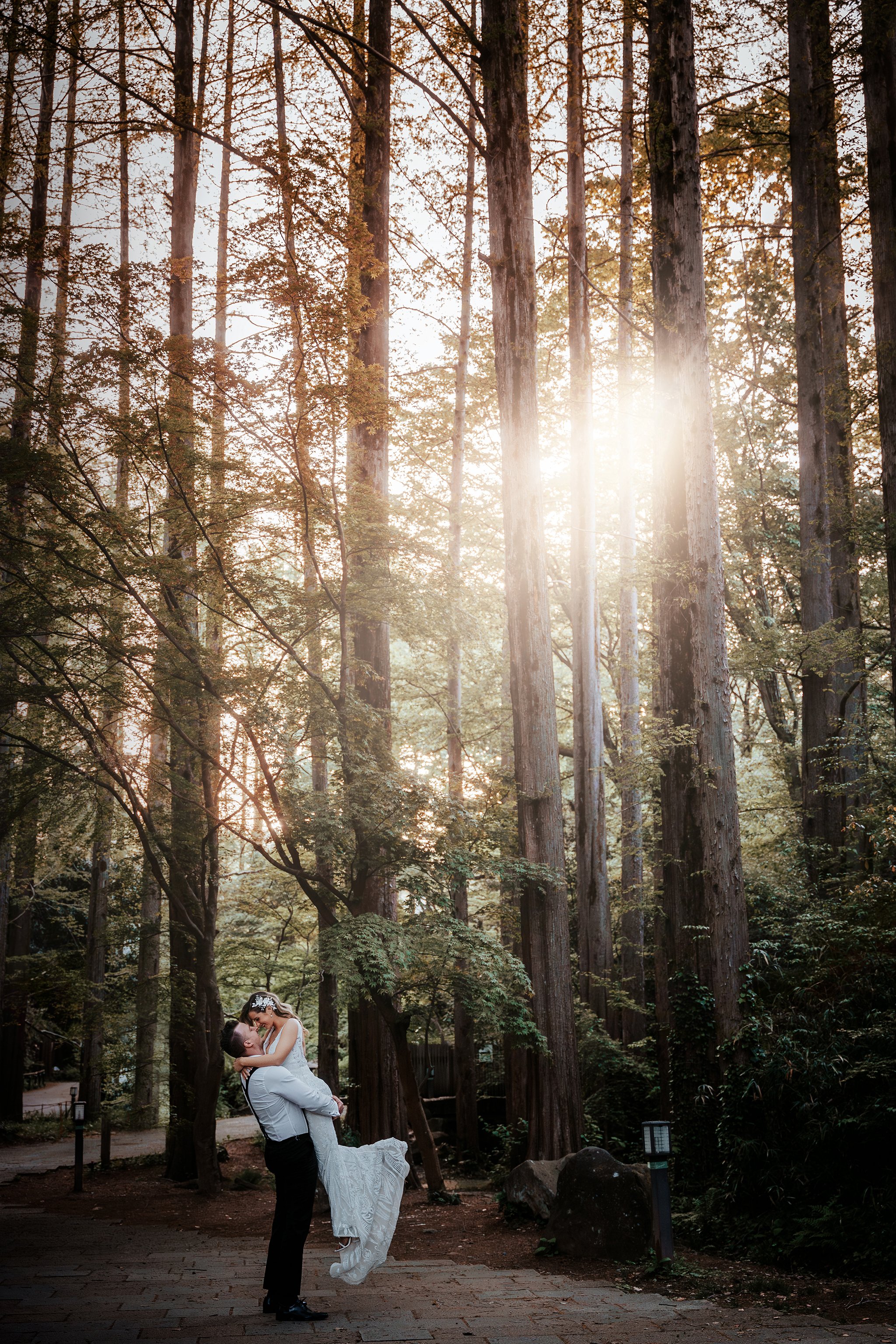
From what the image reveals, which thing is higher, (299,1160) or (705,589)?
(705,589)

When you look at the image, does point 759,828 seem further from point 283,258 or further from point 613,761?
point 283,258

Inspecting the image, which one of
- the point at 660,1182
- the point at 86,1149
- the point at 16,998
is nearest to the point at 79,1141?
the point at 86,1149

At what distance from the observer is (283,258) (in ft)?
28.1

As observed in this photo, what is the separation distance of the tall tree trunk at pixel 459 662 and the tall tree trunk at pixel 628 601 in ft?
8.66

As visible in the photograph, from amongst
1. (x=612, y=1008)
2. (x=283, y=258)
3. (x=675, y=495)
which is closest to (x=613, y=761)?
(x=612, y=1008)

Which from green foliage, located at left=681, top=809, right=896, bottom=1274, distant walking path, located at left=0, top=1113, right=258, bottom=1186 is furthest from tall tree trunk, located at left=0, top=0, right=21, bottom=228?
distant walking path, located at left=0, top=1113, right=258, bottom=1186

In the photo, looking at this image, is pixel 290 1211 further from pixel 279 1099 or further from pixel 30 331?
pixel 30 331

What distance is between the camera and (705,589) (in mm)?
9219

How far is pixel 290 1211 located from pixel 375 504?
256 inches

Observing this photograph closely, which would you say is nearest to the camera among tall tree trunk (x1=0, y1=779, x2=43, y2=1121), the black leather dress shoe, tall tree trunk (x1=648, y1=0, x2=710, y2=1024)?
the black leather dress shoe

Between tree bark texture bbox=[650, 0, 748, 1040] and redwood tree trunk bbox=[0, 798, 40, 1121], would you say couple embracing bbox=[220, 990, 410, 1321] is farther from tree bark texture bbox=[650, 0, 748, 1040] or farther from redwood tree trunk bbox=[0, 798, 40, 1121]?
redwood tree trunk bbox=[0, 798, 40, 1121]

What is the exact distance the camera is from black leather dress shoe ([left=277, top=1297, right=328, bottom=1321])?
412 centimetres

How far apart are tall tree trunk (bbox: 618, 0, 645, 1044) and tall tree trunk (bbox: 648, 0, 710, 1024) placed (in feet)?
16.2

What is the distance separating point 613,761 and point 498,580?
436 cm
